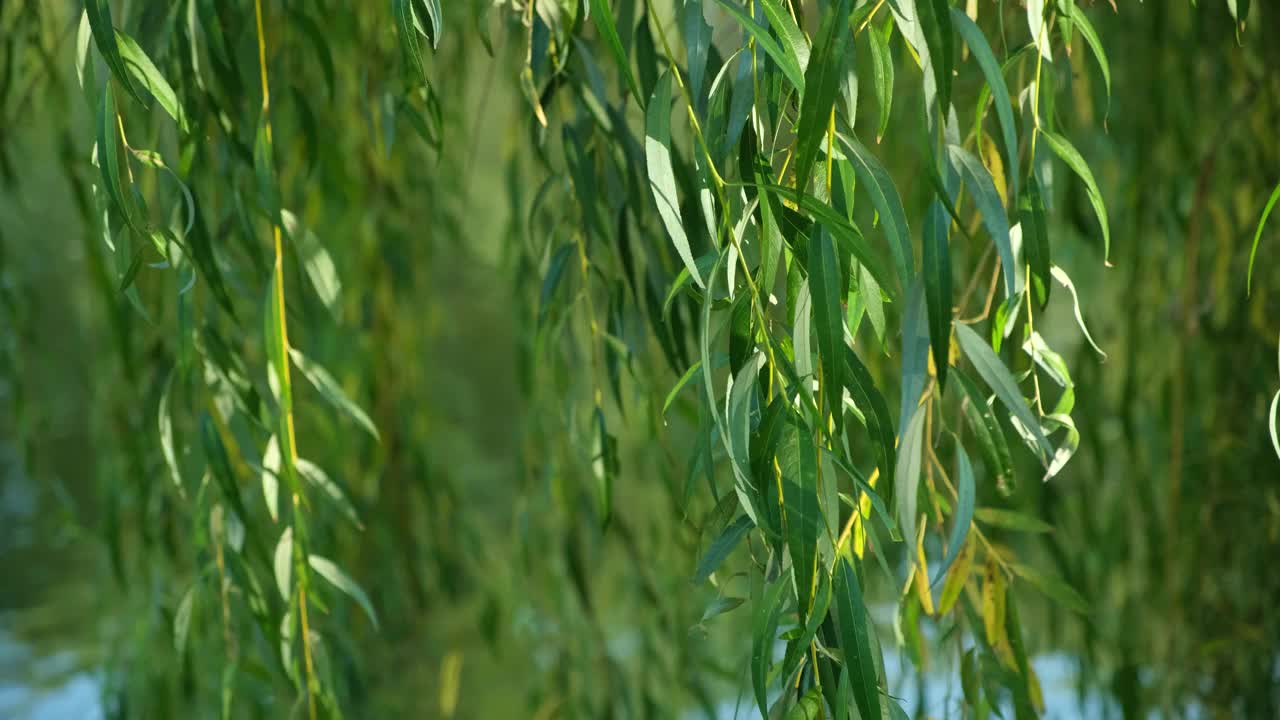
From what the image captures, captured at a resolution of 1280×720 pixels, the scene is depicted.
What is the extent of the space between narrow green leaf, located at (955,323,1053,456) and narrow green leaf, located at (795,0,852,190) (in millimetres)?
94

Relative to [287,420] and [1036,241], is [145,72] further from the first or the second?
[1036,241]

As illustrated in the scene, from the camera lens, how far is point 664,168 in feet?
1.75

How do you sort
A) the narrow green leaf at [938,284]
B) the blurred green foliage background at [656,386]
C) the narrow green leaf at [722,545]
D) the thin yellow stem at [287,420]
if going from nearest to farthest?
the narrow green leaf at [938,284] < the narrow green leaf at [722,545] < the thin yellow stem at [287,420] < the blurred green foliage background at [656,386]

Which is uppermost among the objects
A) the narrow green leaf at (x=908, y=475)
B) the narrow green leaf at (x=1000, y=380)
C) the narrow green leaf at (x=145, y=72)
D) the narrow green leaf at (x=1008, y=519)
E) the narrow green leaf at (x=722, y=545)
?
the narrow green leaf at (x=145, y=72)

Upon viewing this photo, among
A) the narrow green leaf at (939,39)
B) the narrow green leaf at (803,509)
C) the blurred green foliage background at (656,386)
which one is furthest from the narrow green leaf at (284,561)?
the narrow green leaf at (939,39)

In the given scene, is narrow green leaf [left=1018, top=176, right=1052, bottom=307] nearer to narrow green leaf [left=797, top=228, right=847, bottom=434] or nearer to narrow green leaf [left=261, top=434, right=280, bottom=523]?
narrow green leaf [left=797, top=228, right=847, bottom=434]

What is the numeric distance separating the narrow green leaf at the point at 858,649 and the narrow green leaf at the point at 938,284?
99mm

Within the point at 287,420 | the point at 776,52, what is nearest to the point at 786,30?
the point at 776,52

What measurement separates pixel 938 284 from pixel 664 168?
115 millimetres

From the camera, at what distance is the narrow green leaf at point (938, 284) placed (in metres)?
0.48

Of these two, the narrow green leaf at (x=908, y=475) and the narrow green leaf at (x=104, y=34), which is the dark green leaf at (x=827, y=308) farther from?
the narrow green leaf at (x=104, y=34)

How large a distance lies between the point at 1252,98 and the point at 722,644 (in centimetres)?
132

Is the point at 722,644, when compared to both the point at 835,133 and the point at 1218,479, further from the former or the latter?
the point at 835,133

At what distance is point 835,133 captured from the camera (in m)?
0.53
